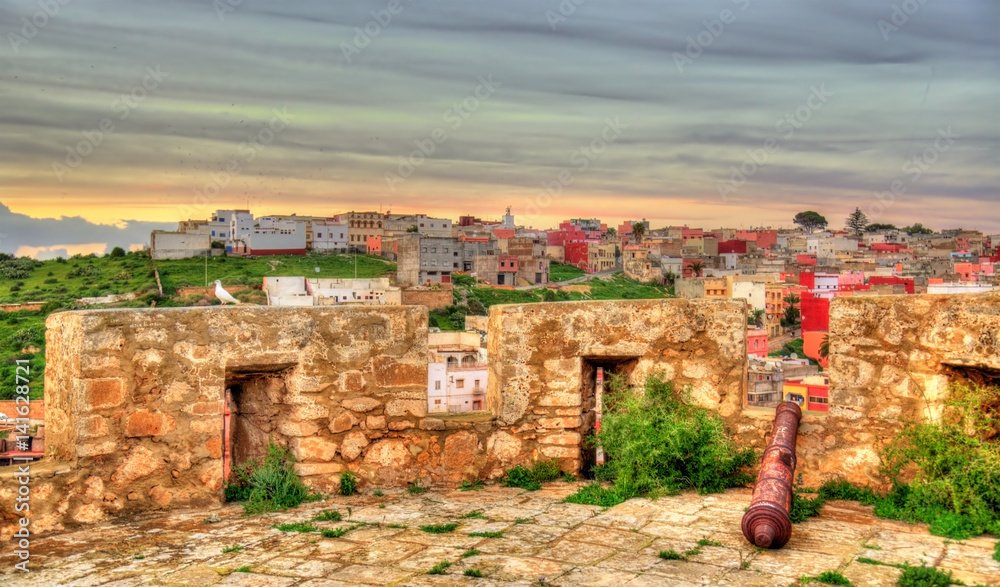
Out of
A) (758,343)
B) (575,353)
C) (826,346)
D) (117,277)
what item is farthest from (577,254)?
(575,353)

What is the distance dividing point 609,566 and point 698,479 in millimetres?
1910

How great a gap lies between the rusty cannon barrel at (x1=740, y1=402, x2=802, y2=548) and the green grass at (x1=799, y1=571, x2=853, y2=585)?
423 millimetres

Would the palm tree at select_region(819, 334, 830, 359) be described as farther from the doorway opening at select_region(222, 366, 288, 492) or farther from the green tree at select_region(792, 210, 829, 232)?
the green tree at select_region(792, 210, 829, 232)

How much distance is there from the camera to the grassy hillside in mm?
61000

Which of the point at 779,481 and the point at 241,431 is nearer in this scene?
the point at 779,481

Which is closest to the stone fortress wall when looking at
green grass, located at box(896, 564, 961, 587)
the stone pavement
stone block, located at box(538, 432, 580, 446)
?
stone block, located at box(538, 432, 580, 446)

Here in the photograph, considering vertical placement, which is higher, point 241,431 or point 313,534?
point 241,431

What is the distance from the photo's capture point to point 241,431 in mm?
6605

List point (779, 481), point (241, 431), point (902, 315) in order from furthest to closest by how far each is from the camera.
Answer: point (241, 431) < point (902, 315) < point (779, 481)

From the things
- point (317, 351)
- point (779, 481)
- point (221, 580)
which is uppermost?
point (317, 351)

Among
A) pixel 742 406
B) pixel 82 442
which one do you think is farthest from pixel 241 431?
pixel 742 406

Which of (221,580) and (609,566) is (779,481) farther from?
(221,580)

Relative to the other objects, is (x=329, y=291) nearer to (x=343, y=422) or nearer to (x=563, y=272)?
(x=563, y=272)

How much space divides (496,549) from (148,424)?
259 cm
